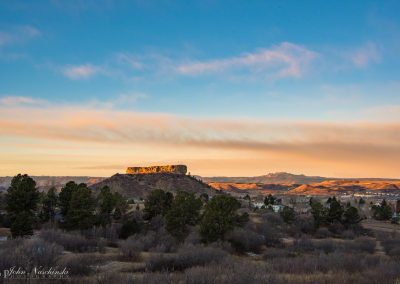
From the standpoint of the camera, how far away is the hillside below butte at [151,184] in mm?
140750

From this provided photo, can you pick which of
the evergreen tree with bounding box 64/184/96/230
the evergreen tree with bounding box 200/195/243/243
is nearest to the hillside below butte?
the evergreen tree with bounding box 64/184/96/230

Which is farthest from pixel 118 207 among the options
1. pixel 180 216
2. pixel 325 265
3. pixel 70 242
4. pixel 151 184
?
pixel 151 184

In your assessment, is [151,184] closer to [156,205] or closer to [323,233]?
[156,205]

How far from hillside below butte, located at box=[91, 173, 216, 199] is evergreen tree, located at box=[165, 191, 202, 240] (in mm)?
93170

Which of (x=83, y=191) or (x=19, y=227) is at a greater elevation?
(x=83, y=191)

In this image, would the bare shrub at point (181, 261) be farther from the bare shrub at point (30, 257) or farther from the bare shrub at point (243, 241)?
the bare shrub at point (243, 241)

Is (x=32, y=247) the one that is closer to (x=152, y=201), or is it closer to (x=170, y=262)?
(x=170, y=262)

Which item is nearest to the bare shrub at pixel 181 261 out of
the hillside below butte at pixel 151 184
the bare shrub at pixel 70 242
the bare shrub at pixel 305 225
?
the bare shrub at pixel 70 242

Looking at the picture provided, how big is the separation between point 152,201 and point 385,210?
60.1 metres

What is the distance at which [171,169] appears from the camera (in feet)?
614

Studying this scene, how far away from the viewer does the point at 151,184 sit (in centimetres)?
15062

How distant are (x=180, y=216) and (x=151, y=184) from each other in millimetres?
110421

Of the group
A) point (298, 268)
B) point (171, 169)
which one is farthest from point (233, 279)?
point (171, 169)

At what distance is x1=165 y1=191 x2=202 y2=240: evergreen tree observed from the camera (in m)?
40.3
